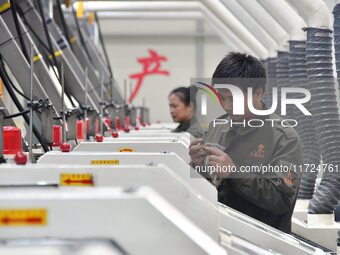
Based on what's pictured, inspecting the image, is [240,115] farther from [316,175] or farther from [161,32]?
[161,32]

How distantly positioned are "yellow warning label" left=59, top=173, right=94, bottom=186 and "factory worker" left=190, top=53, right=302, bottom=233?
853 millimetres

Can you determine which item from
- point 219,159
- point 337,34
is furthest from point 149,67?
point 219,159

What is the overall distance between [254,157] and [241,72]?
38 centimetres

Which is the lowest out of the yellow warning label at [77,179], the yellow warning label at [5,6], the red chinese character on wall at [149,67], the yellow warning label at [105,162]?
the red chinese character on wall at [149,67]

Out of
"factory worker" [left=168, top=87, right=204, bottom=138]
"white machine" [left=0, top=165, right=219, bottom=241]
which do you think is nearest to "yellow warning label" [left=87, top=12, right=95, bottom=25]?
A: "factory worker" [left=168, top=87, right=204, bottom=138]

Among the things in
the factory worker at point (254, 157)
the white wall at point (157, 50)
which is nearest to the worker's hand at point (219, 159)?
the factory worker at point (254, 157)

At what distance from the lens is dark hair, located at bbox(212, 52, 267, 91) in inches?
125

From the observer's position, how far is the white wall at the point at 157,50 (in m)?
15.9

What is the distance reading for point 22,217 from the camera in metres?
1.69

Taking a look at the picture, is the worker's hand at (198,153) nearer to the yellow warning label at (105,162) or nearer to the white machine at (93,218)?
the yellow warning label at (105,162)

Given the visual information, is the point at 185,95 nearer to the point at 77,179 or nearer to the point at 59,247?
the point at 77,179

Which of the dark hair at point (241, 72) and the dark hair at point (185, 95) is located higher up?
the dark hair at point (241, 72)

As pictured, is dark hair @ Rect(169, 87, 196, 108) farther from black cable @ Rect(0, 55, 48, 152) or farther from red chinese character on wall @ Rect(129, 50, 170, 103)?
red chinese character on wall @ Rect(129, 50, 170, 103)

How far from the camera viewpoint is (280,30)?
7.05m
